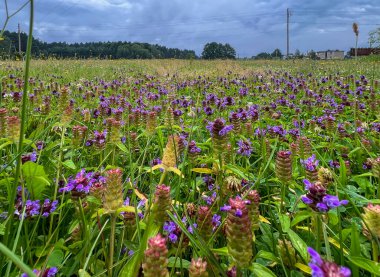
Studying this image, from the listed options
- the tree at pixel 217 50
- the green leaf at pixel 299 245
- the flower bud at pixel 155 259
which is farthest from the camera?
the tree at pixel 217 50

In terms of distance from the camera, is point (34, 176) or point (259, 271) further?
point (34, 176)

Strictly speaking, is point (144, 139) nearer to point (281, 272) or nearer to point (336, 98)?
point (281, 272)

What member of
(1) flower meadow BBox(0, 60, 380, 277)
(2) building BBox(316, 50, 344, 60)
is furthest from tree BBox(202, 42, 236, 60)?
(1) flower meadow BBox(0, 60, 380, 277)

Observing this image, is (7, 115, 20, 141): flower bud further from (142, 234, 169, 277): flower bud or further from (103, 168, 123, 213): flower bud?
(142, 234, 169, 277): flower bud

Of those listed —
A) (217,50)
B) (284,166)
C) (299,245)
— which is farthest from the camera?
(217,50)

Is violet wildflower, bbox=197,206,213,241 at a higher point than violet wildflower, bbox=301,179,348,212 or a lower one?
lower

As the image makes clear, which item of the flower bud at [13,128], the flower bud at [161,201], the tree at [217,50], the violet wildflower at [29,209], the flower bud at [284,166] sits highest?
the tree at [217,50]

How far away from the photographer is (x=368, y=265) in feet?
2.81

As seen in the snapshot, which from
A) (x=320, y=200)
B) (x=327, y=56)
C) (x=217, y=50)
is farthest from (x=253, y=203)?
(x=217, y=50)

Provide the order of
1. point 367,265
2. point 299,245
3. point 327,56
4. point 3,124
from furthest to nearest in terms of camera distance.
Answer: point 327,56 < point 3,124 < point 299,245 < point 367,265

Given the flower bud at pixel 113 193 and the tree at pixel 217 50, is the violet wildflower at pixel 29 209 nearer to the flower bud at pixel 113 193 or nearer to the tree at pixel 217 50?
the flower bud at pixel 113 193

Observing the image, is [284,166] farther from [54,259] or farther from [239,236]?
[54,259]

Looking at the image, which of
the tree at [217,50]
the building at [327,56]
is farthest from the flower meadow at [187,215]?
the tree at [217,50]

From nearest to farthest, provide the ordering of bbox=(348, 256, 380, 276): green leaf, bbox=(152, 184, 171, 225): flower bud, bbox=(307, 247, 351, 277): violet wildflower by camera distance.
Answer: bbox=(307, 247, 351, 277): violet wildflower
bbox=(348, 256, 380, 276): green leaf
bbox=(152, 184, 171, 225): flower bud
